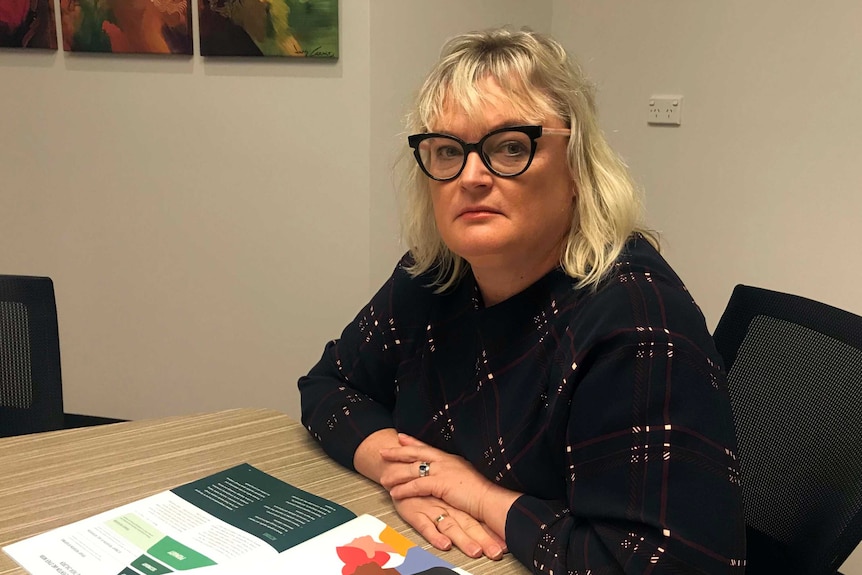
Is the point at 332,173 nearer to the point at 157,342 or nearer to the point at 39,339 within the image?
the point at 157,342

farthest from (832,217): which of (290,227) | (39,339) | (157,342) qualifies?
(157,342)

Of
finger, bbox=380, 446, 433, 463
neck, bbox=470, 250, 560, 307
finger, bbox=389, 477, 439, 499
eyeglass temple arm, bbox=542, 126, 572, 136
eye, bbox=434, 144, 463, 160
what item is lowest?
finger, bbox=389, 477, 439, 499

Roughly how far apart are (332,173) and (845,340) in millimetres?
1794

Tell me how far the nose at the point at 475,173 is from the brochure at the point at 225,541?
1.69ft

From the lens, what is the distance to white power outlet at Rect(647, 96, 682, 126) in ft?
7.92

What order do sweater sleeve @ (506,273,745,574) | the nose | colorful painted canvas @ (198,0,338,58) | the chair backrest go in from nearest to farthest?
sweater sleeve @ (506,273,745,574) → the nose → the chair backrest → colorful painted canvas @ (198,0,338,58)

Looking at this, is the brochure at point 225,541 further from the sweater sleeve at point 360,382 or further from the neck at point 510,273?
the neck at point 510,273

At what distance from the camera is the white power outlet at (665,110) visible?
241 centimetres

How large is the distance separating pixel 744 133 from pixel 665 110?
285 mm

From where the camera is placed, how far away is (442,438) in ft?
4.03
